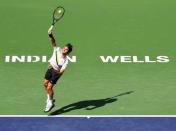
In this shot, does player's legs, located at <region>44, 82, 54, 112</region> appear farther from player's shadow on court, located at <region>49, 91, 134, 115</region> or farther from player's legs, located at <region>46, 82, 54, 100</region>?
player's shadow on court, located at <region>49, 91, 134, 115</region>

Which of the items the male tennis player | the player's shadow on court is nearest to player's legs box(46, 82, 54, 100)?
the male tennis player

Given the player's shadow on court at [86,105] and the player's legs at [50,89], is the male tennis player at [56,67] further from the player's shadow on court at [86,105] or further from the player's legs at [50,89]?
the player's shadow on court at [86,105]

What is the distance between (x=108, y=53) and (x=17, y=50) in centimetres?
363

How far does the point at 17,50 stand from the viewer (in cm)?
2617
